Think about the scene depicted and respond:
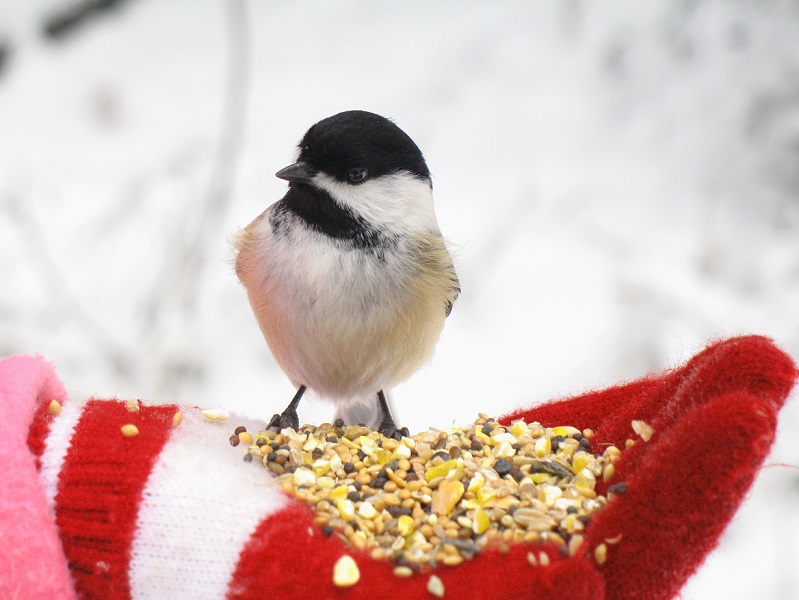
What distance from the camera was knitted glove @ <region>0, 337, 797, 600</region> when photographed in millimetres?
800

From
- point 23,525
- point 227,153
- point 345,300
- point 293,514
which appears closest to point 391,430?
point 345,300

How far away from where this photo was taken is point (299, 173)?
1.22 metres

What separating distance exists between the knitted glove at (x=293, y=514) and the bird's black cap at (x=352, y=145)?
440 millimetres

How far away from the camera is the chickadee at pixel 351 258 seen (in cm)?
122

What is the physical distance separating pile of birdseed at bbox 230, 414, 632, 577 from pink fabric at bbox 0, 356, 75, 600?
26 cm

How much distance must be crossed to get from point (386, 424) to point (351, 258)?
0.40 meters

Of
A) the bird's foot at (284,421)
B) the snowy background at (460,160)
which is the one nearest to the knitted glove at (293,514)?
the bird's foot at (284,421)

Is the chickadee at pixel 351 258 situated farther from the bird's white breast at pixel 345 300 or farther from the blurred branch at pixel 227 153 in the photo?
the blurred branch at pixel 227 153

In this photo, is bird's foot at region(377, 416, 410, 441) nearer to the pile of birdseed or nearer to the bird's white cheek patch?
the pile of birdseed

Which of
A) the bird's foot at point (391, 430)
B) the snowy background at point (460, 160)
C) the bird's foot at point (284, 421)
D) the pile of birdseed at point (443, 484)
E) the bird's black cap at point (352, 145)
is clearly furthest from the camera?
the snowy background at point (460, 160)

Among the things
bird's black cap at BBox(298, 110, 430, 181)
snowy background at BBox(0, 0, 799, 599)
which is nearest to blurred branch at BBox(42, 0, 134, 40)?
snowy background at BBox(0, 0, 799, 599)

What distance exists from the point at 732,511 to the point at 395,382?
2.20 ft

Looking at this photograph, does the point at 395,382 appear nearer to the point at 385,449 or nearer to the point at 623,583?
the point at 385,449

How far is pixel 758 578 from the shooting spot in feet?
6.16
